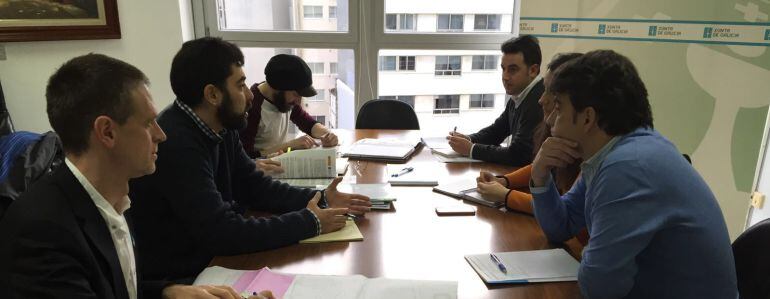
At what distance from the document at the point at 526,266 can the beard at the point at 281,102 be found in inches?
65.0

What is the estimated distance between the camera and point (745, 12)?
2932 millimetres

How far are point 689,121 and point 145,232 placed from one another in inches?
127

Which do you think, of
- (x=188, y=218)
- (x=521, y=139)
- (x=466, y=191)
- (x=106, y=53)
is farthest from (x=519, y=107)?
(x=106, y=53)

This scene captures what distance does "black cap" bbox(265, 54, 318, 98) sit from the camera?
2.49 meters

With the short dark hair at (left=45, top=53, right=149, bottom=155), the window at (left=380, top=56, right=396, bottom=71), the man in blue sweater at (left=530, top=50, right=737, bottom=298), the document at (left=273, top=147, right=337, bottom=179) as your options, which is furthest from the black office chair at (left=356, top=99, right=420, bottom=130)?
the short dark hair at (left=45, top=53, right=149, bottom=155)

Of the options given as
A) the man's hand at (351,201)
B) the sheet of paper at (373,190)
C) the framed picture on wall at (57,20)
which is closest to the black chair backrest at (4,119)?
the framed picture on wall at (57,20)

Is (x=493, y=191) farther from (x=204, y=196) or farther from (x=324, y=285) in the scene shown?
(x=204, y=196)

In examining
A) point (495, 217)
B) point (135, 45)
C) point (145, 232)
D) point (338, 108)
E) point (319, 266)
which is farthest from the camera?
point (338, 108)

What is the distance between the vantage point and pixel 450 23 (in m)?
3.93

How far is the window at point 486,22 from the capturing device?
3.95 metres

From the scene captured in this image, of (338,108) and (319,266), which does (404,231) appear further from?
(338,108)

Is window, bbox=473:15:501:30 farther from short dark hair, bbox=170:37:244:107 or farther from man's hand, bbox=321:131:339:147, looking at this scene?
short dark hair, bbox=170:37:244:107

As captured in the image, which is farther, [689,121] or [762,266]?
[689,121]

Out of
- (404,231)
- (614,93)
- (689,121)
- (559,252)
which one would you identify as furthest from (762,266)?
(689,121)
